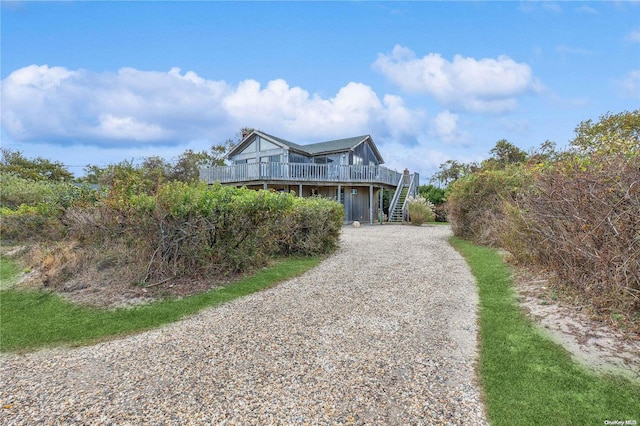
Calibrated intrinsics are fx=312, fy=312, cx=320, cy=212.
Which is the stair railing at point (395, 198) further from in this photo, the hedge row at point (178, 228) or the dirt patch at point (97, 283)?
the dirt patch at point (97, 283)

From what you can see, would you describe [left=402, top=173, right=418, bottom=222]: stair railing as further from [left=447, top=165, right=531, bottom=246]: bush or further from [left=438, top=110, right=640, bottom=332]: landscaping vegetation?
[left=438, top=110, right=640, bottom=332]: landscaping vegetation

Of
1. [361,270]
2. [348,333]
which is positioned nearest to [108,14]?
[361,270]

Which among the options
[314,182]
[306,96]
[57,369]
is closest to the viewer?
[57,369]

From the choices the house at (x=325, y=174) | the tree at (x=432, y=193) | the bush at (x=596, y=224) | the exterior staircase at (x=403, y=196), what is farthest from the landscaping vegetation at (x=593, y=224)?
the tree at (x=432, y=193)

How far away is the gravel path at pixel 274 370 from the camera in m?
2.43

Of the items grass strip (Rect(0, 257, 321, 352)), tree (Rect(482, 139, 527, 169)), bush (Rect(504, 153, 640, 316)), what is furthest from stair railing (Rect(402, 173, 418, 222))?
grass strip (Rect(0, 257, 321, 352))

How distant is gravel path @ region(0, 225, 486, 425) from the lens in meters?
2.43

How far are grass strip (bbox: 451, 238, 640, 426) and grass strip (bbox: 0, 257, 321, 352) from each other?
13.2ft

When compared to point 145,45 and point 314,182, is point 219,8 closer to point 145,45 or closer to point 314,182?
point 145,45

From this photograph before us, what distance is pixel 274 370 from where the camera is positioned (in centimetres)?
305

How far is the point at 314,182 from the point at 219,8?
12.1 metres

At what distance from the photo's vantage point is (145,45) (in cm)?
1016

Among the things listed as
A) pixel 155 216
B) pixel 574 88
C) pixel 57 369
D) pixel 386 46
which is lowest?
pixel 57 369

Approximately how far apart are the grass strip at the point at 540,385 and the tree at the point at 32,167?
35.4 meters
